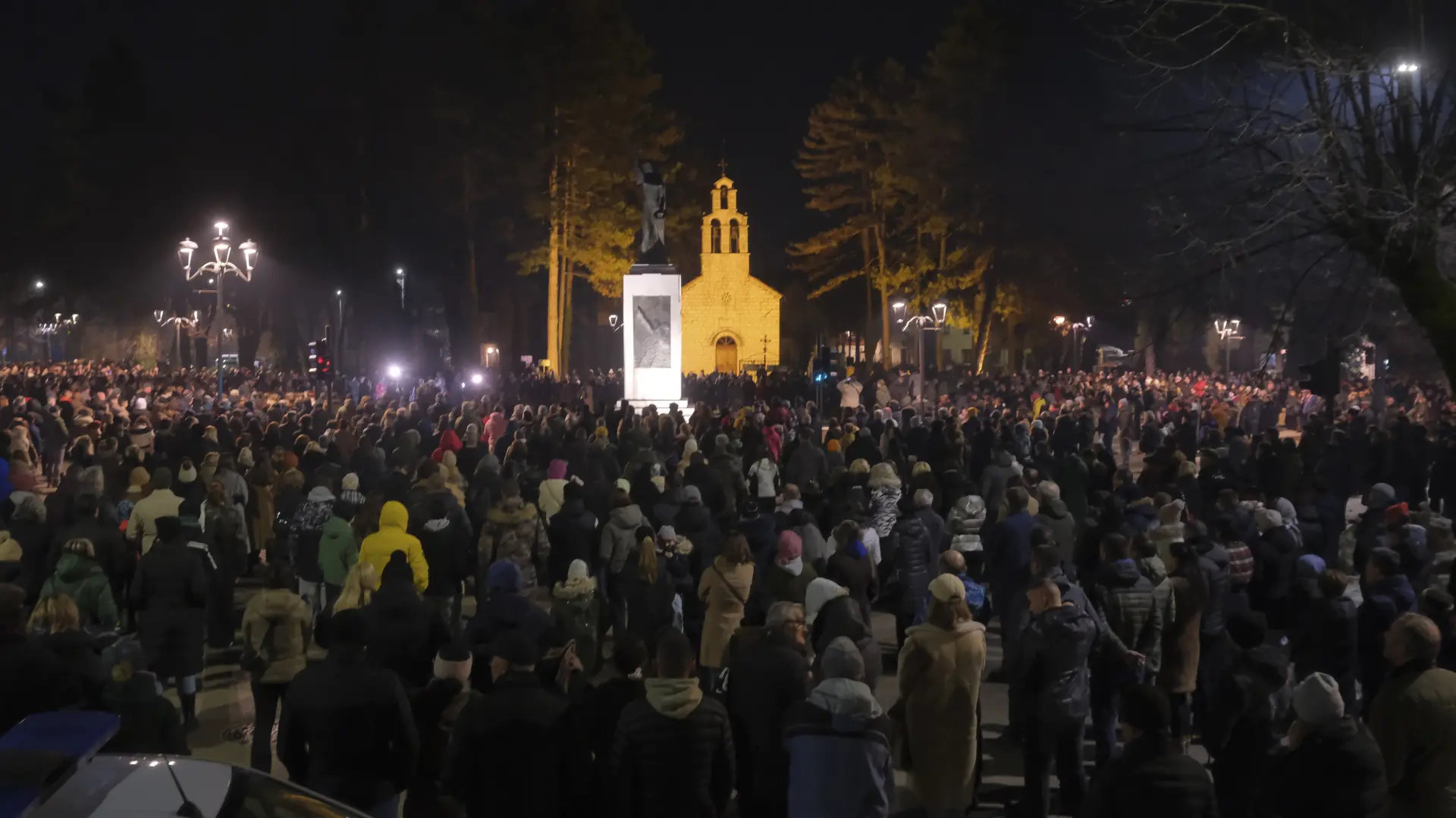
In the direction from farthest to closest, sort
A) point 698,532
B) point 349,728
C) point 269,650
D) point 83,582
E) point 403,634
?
point 698,532
point 83,582
point 269,650
point 403,634
point 349,728

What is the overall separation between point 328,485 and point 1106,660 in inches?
265

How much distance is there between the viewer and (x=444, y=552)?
380 inches

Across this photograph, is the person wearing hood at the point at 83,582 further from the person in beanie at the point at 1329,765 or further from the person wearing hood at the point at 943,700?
the person in beanie at the point at 1329,765

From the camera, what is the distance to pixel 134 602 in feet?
26.3

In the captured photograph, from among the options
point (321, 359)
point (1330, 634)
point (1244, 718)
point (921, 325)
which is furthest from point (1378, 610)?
point (921, 325)

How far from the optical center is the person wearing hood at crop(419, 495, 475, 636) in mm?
9625

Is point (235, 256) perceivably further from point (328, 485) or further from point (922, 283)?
point (328, 485)

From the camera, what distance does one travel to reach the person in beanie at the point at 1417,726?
5246 mm

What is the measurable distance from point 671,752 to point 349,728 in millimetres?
1269

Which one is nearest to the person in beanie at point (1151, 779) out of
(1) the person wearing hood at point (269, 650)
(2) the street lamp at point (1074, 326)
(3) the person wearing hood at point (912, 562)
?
(1) the person wearing hood at point (269, 650)

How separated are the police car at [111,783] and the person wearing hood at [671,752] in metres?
2.01

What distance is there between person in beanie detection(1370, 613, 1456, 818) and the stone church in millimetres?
68624

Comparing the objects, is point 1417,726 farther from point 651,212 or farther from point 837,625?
point 651,212

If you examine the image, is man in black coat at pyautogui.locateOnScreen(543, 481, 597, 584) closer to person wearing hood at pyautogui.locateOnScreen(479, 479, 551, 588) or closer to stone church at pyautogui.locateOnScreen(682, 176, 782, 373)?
person wearing hood at pyautogui.locateOnScreen(479, 479, 551, 588)
